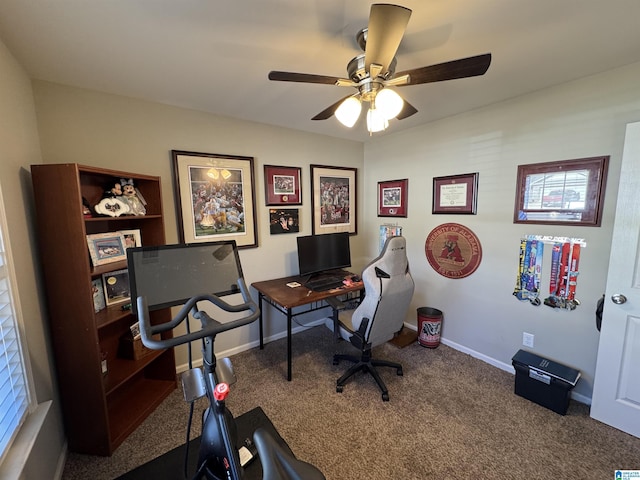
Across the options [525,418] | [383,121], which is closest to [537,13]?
[383,121]

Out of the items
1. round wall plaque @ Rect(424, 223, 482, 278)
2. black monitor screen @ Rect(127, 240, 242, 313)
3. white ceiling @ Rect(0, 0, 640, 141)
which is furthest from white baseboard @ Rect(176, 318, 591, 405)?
white ceiling @ Rect(0, 0, 640, 141)

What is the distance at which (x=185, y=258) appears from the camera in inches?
55.7

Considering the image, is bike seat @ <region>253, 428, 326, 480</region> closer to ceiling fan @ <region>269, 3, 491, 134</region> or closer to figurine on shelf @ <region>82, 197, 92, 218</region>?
ceiling fan @ <region>269, 3, 491, 134</region>

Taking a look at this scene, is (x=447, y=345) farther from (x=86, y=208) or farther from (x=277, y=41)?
(x=86, y=208)

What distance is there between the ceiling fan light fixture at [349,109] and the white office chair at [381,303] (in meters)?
0.95

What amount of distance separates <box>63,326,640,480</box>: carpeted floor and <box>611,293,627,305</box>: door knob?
859 mm

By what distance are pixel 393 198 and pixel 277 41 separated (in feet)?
7.24

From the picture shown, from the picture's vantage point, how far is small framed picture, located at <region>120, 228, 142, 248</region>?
1.88m

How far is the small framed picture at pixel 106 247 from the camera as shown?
1636mm

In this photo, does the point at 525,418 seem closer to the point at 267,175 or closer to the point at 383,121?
the point at 383,121

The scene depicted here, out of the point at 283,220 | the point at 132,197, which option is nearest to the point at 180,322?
the point at 132,197

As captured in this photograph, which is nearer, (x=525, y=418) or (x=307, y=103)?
(x=525, y=418)

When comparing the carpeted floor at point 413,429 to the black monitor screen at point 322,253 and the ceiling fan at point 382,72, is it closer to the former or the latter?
the black monitor screen at point 322,253

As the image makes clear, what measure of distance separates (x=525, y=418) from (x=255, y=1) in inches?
117
